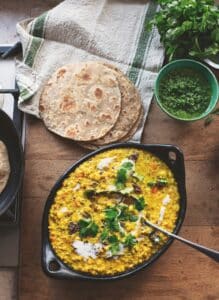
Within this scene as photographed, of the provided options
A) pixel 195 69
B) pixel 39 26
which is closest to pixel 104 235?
pixel 195 69

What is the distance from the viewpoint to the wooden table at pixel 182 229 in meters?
2.13

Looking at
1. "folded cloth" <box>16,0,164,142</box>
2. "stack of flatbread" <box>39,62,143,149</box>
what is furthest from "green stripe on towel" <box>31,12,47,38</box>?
"stack of flatbread" <box>39,62,143,149</box>

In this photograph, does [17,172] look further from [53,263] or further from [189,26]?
[189,26]

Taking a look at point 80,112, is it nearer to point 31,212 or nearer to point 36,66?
point 36,66

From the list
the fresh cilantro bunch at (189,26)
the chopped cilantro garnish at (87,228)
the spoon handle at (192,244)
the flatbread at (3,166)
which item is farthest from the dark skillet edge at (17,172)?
the fresh cilantro bunch at (189,26)

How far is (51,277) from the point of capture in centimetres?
198

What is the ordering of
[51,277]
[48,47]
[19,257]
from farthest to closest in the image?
[48,47]
[19,257]
[51,277]

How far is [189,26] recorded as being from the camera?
6.84 ft

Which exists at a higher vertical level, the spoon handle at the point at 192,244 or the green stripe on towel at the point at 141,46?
the green stripe on towel at the point at 141,46

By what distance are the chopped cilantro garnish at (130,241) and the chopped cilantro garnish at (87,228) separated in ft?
0.37

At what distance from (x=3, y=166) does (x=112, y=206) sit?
0.42m

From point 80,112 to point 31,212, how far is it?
43 centimetres

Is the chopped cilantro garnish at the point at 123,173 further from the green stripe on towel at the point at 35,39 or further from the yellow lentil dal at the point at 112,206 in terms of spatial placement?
the green stripe on towel at the point at 35,39

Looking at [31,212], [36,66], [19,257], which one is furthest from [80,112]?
[19,257]
